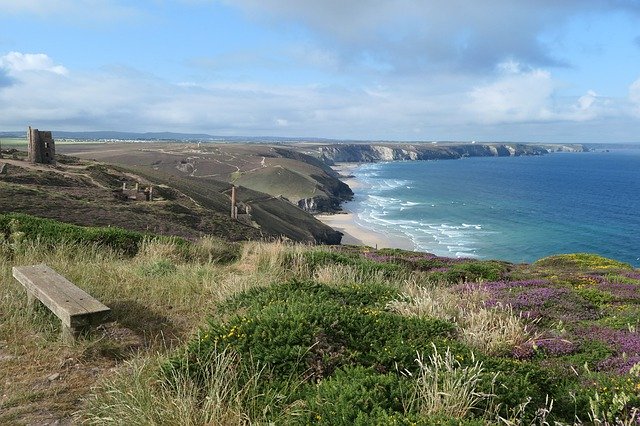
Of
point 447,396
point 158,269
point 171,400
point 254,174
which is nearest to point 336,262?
point 158,269

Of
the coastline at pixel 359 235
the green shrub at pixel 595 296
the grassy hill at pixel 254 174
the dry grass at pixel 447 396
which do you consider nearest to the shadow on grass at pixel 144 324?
the dry grass at pixel 447 396

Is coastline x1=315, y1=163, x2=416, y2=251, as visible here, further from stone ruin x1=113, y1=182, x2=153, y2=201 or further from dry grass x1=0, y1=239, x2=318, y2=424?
dry grass x1=0, y1=239, x2=318, y2=424

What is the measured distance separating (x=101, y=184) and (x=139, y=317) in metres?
32.5

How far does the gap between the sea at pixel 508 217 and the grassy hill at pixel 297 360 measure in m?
44.6

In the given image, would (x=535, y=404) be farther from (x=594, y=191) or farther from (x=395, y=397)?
(x=594, y=191)

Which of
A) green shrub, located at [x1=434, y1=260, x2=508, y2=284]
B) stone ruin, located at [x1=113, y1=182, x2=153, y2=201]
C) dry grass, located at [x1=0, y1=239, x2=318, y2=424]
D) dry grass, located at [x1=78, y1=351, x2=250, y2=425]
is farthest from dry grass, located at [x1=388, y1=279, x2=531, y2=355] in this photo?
stone ruin, located at [x1=113, y1=182, x2=153, y2=201]

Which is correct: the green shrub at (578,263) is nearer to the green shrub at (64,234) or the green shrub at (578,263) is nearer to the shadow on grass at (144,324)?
the green shrub at (64,234)

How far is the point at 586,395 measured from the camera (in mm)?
4203

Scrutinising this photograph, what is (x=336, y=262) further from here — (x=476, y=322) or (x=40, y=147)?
(x=40, y=147)

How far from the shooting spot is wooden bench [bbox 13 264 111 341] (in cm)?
499

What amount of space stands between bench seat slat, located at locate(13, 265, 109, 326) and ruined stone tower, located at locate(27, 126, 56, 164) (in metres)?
34.7

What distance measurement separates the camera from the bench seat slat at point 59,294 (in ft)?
16.5

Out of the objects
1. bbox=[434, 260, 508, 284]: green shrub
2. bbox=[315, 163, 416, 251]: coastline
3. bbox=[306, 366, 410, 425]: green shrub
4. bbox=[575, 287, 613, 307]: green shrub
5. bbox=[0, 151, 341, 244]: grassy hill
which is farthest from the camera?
bbox=[315, 163, 416, 251]: coastline

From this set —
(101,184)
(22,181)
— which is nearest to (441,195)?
(101,184)
